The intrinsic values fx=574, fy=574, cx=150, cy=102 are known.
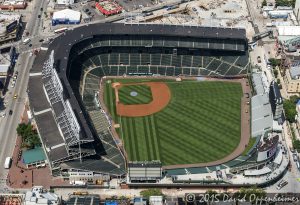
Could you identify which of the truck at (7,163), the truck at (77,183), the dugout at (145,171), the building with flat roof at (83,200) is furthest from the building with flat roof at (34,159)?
the dugout at (145,171)

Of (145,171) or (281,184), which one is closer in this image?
(145,171)

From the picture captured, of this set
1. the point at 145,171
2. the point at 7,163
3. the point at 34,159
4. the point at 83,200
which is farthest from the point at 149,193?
the point at 7,163

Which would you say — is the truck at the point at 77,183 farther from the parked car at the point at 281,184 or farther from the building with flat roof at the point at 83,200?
the parked car at the point at 281,184

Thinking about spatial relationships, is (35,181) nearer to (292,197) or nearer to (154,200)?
(154,200)

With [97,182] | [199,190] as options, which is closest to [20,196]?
[97,182]

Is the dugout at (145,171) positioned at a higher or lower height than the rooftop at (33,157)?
lower

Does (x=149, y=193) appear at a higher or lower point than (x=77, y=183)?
lower

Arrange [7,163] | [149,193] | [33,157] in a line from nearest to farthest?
[149,193], [7,163], [33,157]

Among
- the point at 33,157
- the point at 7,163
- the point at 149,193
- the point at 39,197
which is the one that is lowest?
the point at 149,193

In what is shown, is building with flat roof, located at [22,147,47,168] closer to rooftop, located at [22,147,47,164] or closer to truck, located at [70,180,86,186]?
rooftop, located at [22,147,47,164]

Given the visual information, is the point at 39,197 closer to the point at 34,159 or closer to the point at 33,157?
the point at 34,159

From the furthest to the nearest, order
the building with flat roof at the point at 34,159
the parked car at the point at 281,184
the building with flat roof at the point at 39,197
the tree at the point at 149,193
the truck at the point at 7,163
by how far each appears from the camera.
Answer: the building with flat roof at the point at 34,159 → the truck at the point at 7,163 → the parked car at the point at 281,184 → the tree at the point at 149,193 → the building with flat roof at the point at 39,197
